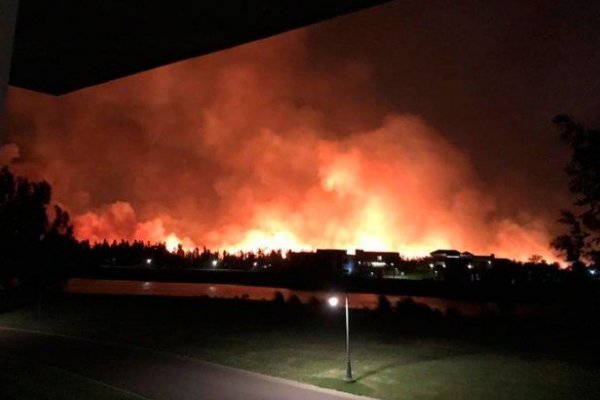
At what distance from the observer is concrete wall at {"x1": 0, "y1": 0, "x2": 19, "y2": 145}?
9.87 ft

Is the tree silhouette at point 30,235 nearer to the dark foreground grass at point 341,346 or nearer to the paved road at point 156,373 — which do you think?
the dark foreground grass at point 341,346

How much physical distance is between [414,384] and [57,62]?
10902 millimetres

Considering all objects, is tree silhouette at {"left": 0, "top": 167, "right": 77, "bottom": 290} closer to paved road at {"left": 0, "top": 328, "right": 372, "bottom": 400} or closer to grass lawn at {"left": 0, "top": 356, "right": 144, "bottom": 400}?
paved road at {"left": 0, "top": 328, "right": 372, "bottom": 400}

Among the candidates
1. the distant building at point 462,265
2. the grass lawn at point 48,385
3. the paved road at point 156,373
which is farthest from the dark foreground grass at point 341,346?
the distant building at point 462,265

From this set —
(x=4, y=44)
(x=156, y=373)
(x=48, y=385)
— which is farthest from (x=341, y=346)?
(x=4, y=44)

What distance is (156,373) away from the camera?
15.0 m

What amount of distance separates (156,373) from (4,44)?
43.7ft

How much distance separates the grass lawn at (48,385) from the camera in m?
Answer: 12.1

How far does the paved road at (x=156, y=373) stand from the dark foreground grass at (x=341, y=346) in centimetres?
88

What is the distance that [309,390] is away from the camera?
13.2 meters

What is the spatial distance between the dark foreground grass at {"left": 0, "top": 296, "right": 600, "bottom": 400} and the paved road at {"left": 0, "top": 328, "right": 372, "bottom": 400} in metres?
0.88

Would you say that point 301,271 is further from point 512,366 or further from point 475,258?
point 512,366

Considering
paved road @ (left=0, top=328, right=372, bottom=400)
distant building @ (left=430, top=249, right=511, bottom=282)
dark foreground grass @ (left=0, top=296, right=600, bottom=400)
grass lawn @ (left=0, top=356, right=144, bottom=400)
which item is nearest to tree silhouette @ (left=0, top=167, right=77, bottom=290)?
dark foreground grass @ (left=0, top=296, right=600, bottom=400)

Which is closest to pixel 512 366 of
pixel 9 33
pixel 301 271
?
pixel 9 33
